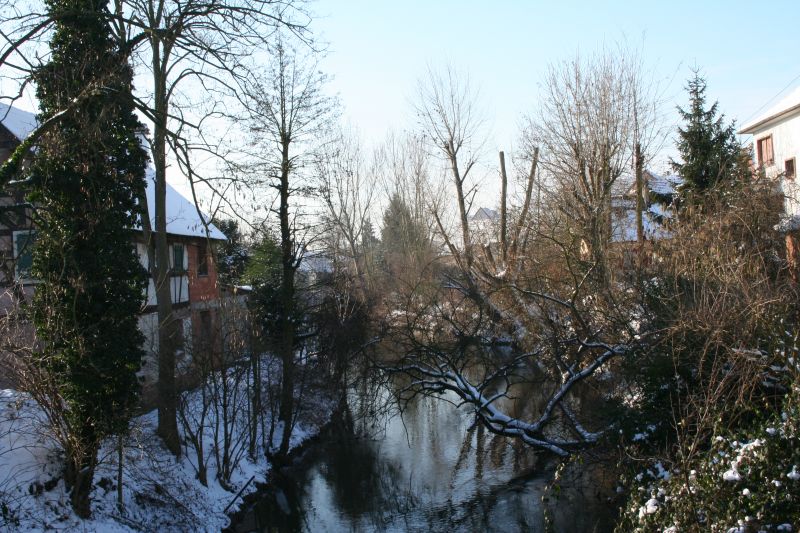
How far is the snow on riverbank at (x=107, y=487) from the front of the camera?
981 centimetres

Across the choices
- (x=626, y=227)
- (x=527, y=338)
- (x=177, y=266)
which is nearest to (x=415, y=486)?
(x=527, y=338)

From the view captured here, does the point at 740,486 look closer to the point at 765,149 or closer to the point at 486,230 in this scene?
the point at 486,230

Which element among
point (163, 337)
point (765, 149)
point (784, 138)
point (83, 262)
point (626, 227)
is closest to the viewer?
point (83, 262)

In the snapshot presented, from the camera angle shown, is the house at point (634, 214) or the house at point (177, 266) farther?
the house at point (634, 214)

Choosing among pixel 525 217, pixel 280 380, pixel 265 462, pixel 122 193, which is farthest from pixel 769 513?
pixel 525 217

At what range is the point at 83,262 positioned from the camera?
35.1ft

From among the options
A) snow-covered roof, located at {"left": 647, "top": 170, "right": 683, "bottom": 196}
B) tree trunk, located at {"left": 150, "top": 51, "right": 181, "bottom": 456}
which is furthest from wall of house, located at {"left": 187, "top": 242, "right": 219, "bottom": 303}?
snow-covered roof, located at {"left": 647, "top": 170, "right": 683, "bottom": 196}

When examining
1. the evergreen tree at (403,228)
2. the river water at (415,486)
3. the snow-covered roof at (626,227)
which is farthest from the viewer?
the evergreen tree at (403,228)

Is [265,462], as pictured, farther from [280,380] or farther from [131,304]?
[131,304]

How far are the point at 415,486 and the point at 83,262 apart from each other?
787 cm

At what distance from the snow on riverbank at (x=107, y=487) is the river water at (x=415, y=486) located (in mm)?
1108

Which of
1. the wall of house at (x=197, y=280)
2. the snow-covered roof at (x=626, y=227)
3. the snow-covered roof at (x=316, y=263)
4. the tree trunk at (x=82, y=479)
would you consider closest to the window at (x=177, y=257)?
the wall of house at (x=197, y=280)

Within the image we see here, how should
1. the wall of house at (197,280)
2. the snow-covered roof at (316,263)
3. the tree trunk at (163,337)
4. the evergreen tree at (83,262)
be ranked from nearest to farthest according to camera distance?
the evergreen tree at (83,262), the tree trunk at (163,337), the snow-covered roof at (316,263), the wall of house at (197,280)

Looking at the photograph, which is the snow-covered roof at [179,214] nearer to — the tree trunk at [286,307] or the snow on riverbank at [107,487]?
the tree trunk at [286,307]
